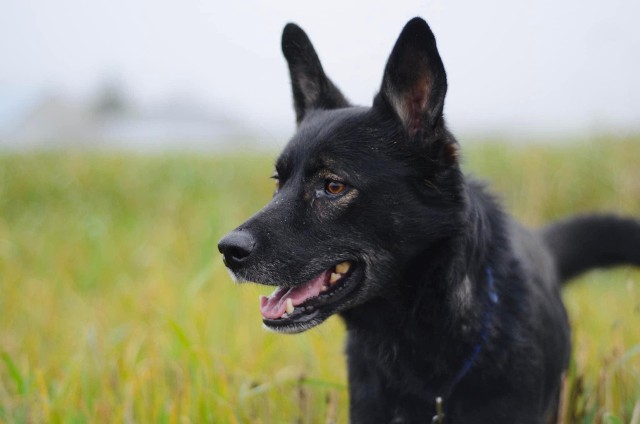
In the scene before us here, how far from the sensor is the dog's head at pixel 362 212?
218 centimetres

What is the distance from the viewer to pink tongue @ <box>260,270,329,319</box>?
7.42 ft

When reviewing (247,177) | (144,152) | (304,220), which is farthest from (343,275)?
(144,152)

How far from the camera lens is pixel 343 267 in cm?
231

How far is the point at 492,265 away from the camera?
7.68ft

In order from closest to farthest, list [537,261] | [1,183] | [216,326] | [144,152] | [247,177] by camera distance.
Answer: [537,261] < [216,326] < [1,183] < [247,177] < [144,152]

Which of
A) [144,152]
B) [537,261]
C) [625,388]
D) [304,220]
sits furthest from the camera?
[144,152]

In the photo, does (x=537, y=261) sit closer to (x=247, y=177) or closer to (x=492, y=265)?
(x=492, y=265)

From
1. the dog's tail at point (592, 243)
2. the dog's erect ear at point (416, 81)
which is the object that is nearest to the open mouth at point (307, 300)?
the dog's erect ear at point (416, 81)

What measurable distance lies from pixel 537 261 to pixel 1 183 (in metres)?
7.93

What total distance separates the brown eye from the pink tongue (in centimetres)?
29


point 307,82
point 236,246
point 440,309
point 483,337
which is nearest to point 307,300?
point 236,246

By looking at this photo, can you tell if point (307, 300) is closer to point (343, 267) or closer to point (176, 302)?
point (343, 267)

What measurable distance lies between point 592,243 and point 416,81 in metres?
1.71

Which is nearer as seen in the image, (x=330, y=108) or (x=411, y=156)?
(x=411, y=156)
